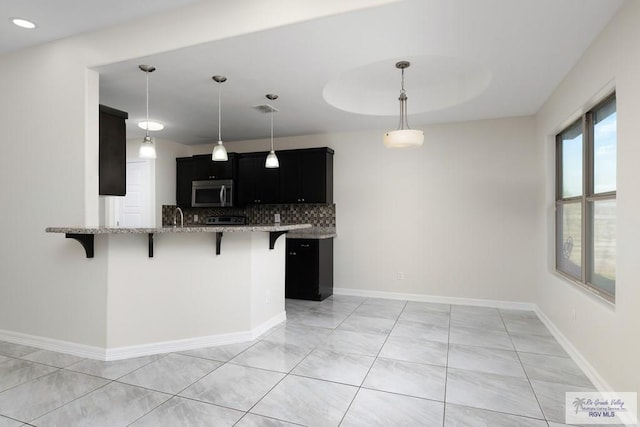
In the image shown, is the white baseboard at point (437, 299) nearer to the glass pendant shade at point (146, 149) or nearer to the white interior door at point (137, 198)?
the glass pendant shade at point (146, 149)

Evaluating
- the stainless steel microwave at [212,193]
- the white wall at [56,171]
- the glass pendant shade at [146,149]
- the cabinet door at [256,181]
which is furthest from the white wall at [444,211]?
the white wall at [56,171]

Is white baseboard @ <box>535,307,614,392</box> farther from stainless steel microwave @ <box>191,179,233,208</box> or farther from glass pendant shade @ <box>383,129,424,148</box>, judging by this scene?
stainless steel microwave @ <box>191,179,233,208</box>

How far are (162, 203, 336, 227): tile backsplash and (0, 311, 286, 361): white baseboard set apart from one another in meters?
2.37

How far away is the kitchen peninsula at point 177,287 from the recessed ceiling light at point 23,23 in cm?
167

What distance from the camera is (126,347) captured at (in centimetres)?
291

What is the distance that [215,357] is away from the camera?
9.58 feet

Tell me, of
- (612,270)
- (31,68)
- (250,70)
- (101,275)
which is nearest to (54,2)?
(31,68)

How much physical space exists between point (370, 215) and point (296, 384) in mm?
3103

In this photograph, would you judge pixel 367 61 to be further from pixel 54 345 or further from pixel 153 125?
pixel 54 345

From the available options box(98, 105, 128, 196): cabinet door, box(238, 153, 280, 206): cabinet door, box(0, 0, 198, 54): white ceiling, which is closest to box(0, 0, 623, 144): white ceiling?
box(0, 0, 198, 54): white ceiling

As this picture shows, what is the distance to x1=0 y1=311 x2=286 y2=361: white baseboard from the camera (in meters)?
2.88

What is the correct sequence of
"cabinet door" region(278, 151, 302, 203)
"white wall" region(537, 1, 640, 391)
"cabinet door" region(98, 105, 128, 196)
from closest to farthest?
"white wall" region(537, 1, 640, 391)
"cabinet door" region(98, 105, 128, 196)
"cabinet door" region(278, 151, 302, 203)

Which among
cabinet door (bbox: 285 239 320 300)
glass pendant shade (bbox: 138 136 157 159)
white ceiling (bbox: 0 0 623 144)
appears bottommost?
cabinet door (bbox: 285 239 320 300)

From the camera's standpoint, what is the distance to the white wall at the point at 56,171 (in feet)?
9.45
